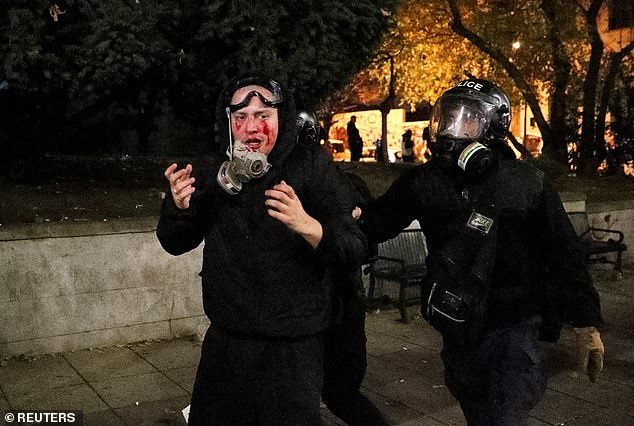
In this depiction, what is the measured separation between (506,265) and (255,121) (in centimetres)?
123

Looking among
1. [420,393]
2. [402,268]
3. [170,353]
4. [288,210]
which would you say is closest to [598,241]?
[402,268]

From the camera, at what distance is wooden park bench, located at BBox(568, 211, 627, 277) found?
30.2 ft

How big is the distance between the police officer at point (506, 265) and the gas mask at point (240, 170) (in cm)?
87

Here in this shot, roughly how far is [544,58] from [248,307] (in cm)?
1737

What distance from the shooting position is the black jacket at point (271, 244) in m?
2.56

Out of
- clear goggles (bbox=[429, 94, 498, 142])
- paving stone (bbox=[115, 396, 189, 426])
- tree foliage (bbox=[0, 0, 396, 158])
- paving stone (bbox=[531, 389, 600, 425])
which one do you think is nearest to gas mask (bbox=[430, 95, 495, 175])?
clear goggles (bbox=[429, 94, 498, 142])

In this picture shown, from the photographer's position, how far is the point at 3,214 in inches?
247

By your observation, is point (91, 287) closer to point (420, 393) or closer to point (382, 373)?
point (382, 373)

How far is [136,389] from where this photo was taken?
5.01 meters

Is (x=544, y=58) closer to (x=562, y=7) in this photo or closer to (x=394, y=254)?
(x=562, y=7)

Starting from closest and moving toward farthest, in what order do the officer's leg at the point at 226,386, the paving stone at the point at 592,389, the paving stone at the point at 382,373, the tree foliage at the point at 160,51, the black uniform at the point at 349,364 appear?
the officer's leg at the point at 226,386, the black uniform at the point at 349,364, the paving stone at the point at 592,389, the paving stone at the point at 382,373, the tree foliage at the point at 160,51

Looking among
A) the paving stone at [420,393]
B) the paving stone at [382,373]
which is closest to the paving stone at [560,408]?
the paving stone at [420,393]

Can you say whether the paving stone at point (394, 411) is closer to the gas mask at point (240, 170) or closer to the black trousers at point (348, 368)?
the black trousers at point (348, 368)

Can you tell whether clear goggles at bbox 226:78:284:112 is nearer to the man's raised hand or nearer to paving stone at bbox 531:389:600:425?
→ the man's raised hand
